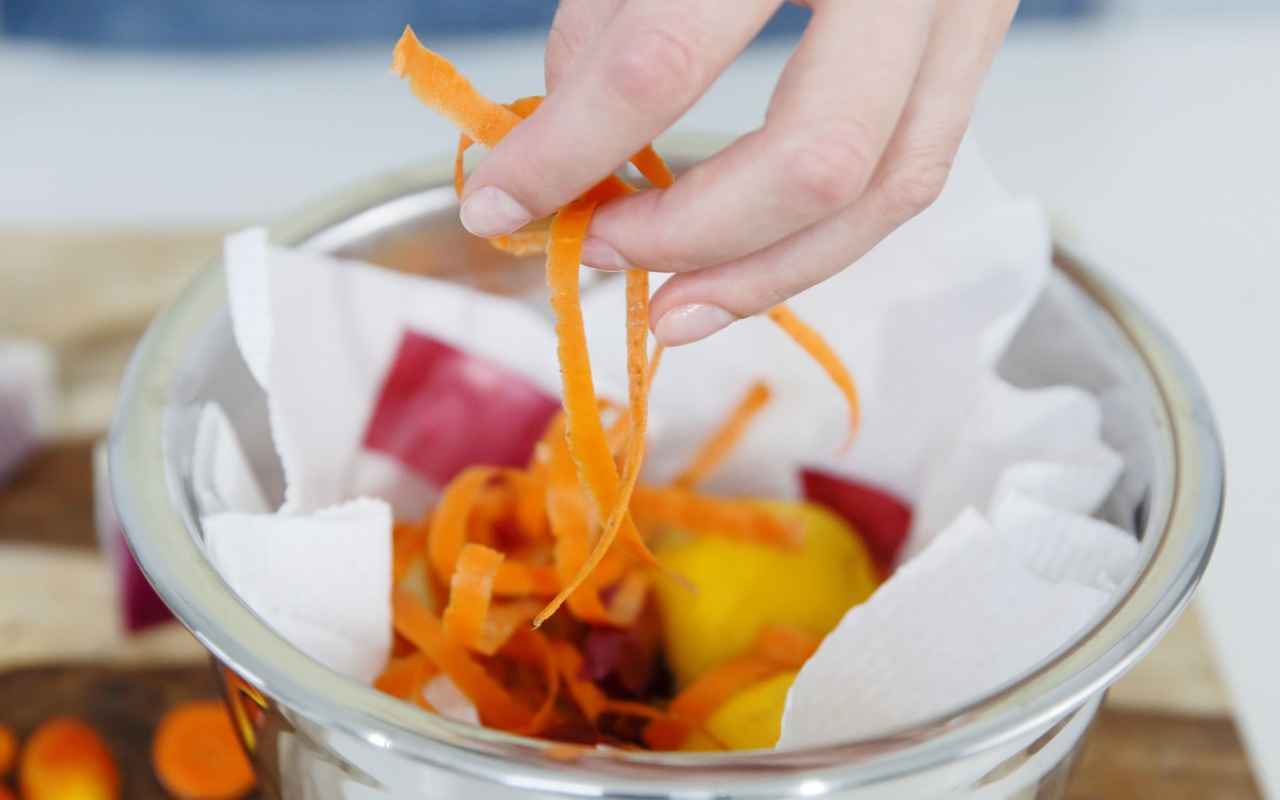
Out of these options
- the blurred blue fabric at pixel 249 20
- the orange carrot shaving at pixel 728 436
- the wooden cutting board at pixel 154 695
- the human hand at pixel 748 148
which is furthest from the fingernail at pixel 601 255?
the blurred blue fabric at pixel 249 20

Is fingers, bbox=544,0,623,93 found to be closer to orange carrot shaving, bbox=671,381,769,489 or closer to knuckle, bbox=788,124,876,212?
knuckle, bbox=788,124,876,212

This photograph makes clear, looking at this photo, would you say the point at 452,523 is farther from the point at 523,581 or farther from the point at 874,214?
the point at 874,214

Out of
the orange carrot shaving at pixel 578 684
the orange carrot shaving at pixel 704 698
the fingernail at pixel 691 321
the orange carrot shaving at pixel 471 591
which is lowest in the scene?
the orange carrot shaving at pixel 704 698

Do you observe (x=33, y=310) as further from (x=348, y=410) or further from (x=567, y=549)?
(x=567, y=549)

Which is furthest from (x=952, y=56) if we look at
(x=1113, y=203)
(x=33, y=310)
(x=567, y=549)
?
(x=1113, y=203)

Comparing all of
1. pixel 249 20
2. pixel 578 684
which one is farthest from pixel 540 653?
pixel 249 20

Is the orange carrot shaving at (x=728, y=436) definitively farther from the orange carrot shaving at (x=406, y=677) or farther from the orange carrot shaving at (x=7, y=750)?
the orange carrot shaving at (x=7, y=750)
